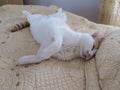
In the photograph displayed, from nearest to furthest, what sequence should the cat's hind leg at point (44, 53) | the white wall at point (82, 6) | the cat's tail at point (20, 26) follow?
the cat's hind leg at point (44, 53) < the cat's tail at point (20, 26) < the white wall at point (82, 6)

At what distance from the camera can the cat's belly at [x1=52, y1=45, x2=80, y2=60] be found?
1.16 m

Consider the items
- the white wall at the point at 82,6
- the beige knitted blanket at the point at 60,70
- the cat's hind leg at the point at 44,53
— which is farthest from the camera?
the white wall at the point at 82,6

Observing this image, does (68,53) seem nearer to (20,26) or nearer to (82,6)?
(20,26)

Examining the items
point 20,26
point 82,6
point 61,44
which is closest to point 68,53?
point 61,44

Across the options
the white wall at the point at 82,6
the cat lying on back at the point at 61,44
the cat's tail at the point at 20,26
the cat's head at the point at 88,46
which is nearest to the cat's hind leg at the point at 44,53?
the cat lying on back at the point at 61,44

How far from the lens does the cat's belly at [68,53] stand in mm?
1157

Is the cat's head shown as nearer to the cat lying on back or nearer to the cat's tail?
the cat lying on back

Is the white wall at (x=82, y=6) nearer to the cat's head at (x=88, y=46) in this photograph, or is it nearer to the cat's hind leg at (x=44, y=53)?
the cat's head at (x=88, y=46)

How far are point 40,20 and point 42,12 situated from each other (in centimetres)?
44

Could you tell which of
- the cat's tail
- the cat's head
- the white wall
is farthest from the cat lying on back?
the white wall

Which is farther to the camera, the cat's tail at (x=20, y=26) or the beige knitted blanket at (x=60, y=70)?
the cat's tail at (x=20, y=26)

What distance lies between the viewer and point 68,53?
117 cm

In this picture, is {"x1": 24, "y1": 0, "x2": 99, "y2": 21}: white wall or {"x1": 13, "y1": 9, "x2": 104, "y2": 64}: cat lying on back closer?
{"x1": 13, "y1": 9, "x2": 104, "y2": 64}: cat lying on back

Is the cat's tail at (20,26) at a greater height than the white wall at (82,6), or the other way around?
the cat's tail at (20,26)
